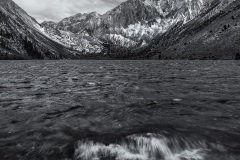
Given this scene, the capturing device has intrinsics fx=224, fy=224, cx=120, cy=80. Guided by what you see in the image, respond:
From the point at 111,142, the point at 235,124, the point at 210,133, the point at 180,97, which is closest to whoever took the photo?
the point at 111,142

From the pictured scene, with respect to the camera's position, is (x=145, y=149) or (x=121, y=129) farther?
(x=121, y=129)

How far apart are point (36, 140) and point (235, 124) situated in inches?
490

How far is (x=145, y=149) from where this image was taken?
36.8 feet

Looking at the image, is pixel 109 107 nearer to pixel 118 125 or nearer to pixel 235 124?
pixel 118 125

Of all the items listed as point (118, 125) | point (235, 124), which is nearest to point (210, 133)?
point (235, 124)

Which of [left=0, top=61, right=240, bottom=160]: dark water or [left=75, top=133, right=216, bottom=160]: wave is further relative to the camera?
[left=0, top=61, right=240, bottom=160]: dark water

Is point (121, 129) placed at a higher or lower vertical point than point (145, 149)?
lower

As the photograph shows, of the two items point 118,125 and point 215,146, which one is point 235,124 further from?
point 118,125

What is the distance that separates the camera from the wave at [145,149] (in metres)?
10.4

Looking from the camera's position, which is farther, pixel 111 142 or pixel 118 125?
pixel 118 125

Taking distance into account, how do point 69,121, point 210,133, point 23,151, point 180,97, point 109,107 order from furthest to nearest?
point 180,97 → point 109,107 → point 69,121 → point 210,133 → point 23,151

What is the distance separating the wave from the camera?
10.4 m

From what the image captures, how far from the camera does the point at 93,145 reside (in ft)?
38.0

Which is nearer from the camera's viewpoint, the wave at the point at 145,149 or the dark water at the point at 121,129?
the wave at the point at 145,149
